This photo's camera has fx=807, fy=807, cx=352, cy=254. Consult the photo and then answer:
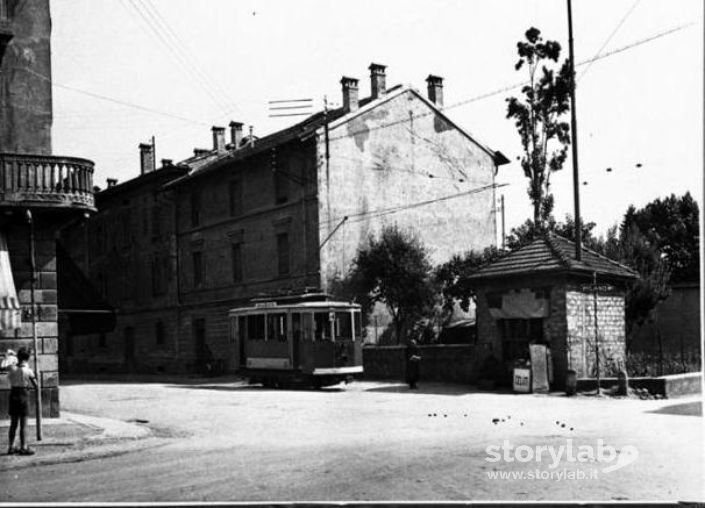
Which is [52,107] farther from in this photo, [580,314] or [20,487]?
[580,314]

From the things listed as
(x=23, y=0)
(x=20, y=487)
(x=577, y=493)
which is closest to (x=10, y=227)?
(x=23, y=0)

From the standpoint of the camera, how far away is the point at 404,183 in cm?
3384

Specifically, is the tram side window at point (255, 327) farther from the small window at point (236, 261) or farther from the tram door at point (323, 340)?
the small window at point (236, 261)

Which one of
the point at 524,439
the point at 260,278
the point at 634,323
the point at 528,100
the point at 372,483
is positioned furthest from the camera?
the point at 260,278

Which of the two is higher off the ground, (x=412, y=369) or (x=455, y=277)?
(x=455, y=277)

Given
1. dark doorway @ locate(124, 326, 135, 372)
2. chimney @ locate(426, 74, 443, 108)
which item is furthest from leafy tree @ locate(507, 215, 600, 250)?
dark doorway @ locate(124, 326, 135, 372)

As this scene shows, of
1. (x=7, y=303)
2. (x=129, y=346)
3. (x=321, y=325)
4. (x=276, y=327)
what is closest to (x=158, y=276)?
(x=129, y=346)

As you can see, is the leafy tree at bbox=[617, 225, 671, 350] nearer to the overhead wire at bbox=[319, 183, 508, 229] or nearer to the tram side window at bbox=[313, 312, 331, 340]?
the overhead wire at bbox=[319, 183, 508, 229]

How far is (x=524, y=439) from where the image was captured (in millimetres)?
11555

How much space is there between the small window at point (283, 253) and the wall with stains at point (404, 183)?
221 cm

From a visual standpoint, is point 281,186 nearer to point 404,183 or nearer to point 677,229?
point 404,183

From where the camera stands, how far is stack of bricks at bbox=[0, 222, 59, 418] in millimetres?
15766

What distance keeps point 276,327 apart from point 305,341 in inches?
63.4

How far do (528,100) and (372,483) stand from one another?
1461 cm
